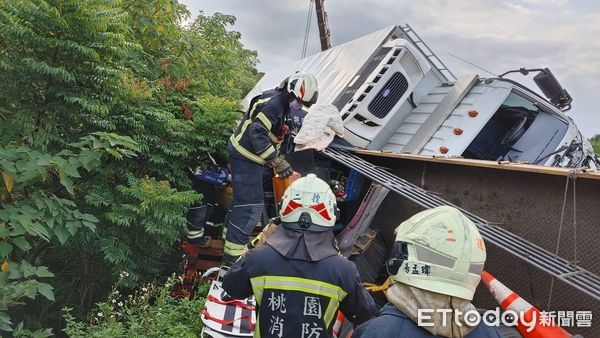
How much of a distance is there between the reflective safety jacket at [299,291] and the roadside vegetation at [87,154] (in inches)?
47.2

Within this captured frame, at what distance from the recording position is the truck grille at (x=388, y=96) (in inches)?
187

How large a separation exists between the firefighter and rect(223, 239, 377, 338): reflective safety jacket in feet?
5.81

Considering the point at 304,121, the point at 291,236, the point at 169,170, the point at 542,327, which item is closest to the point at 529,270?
the point at 542,327

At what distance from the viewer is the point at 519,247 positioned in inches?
103

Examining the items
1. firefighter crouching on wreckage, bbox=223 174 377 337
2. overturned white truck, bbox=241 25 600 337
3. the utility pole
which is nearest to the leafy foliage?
firefighter crouching on wreckage, bbox=223 174 377 337

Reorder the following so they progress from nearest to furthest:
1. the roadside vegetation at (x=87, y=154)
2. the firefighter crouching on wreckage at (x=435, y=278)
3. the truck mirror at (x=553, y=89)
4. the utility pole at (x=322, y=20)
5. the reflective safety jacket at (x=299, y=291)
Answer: the firefighter crouching on wreckage at (x=435, y=278)
the reflective safety jacket at (x=299, y=291)
the roadside vegetation at (x=87, y=154)
the truck mirror at (x=553, y=89)
the utility pole at (x=322, y=20)

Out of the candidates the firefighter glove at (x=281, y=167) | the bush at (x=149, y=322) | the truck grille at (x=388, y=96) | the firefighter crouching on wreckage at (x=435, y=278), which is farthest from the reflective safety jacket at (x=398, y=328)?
the truck grille at (x=388, y=96)

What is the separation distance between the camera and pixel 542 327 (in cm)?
212

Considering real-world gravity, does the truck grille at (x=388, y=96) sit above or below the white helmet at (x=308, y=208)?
above

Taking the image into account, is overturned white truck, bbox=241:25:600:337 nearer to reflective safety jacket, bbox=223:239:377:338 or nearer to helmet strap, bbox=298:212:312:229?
reflective safety jacket, bbox=223:239:377:338

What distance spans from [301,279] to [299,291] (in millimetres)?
63

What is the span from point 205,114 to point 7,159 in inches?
92.2

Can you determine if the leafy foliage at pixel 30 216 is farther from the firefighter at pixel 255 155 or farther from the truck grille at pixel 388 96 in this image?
the truck grille at pixel 388 96

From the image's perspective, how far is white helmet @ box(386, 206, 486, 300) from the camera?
143 centimetres
